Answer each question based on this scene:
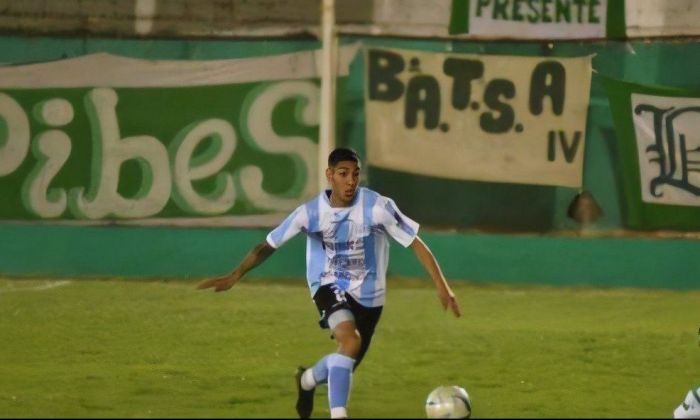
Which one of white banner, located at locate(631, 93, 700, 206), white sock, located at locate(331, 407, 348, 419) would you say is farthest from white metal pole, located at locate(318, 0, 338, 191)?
white sock, located at locate(331, 407, 348, 419)

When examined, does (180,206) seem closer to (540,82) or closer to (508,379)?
(540,82)

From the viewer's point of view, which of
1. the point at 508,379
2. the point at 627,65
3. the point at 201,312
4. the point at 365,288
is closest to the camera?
the point at 365,288

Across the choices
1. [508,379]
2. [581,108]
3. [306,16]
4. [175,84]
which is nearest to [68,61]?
[175,84]

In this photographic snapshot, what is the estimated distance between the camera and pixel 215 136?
15992 mm

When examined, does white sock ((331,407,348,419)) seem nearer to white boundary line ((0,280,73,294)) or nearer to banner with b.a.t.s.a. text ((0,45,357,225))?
white boundary line ((0,280,73,294))

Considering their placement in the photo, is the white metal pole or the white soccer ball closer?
the white soccer ball

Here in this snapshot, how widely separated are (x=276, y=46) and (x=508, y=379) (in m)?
6.12

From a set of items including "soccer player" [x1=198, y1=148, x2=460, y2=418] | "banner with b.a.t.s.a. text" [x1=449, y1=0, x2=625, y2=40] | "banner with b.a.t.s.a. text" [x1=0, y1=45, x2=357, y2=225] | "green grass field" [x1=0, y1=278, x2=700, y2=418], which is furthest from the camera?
"banner with b.a.t.s.a. text" [x1=0, y1=45, x2=357, y2=225]

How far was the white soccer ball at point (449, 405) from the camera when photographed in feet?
28.1

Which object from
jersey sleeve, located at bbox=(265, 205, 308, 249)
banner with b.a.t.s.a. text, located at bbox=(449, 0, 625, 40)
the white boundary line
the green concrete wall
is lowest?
the white boundary line

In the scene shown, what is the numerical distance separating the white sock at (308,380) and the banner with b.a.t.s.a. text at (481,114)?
283 inches

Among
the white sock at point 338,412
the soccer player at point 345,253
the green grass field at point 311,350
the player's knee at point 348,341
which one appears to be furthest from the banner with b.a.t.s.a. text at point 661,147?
the white sock at point 338,412

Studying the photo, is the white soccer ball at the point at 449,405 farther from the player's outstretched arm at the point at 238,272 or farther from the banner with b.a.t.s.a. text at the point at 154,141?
the banner with b.a.t.s.a. text at the point at 154,141

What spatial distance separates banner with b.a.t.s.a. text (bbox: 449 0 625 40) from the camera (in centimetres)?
1561
